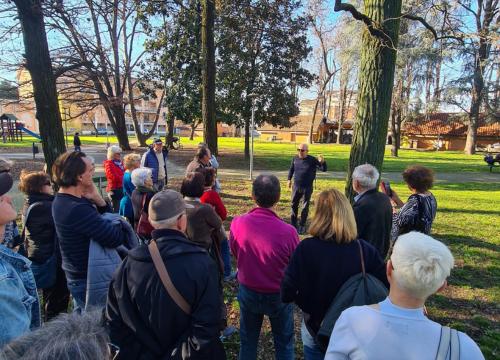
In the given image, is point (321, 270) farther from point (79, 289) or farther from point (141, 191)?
point (141, 191)

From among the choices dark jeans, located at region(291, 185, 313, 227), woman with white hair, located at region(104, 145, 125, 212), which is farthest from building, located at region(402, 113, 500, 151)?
woman with white hair, located at region(104, 145, 125, 212)

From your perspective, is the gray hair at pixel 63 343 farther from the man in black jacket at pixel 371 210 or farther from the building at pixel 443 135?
the building at pixel 443 135

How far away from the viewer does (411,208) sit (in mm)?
4043

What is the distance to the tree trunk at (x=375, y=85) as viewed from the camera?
5133 millimetres

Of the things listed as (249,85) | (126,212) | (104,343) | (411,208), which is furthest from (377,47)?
(249,85)

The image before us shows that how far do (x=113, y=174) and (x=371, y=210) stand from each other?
5168mm

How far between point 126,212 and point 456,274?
5250 millimetres

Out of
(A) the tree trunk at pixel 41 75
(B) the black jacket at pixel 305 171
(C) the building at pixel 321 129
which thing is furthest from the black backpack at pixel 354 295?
(C) the building at pixel 321 129

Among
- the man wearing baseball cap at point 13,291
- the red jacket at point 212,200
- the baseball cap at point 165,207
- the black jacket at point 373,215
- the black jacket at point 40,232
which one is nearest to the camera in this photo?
the man wearing baseball cap at point 13,291

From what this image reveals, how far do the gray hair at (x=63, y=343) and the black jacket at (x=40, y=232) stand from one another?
A: 2.57 m

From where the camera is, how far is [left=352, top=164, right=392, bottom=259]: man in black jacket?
3.57 m

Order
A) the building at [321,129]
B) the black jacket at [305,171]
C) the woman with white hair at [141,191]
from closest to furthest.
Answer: the woman with white hair at [141,191]
the black jacket at [305,171]
the building at [321,129]

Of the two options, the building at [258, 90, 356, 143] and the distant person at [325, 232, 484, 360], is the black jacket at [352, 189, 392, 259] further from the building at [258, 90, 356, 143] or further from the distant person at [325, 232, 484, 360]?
the building at [258, 90, 356, 143]

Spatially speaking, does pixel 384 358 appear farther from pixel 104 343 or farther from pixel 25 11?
pixel 25 11
